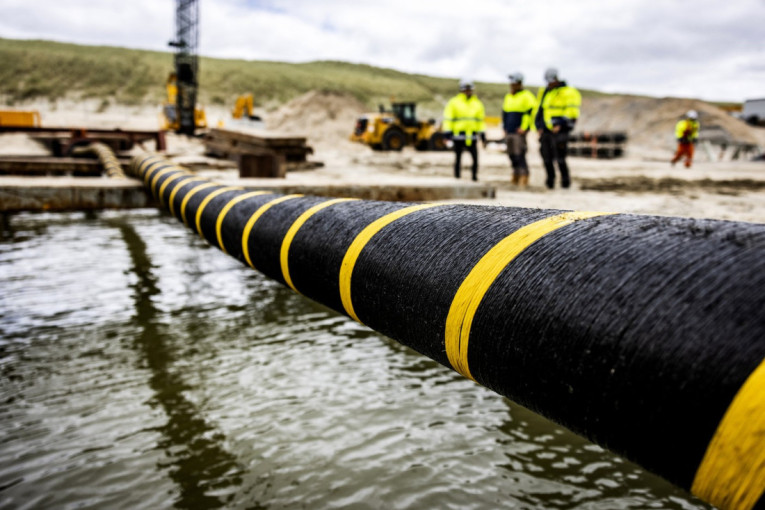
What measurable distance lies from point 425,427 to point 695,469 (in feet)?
5.71

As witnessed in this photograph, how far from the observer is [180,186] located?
413 cm

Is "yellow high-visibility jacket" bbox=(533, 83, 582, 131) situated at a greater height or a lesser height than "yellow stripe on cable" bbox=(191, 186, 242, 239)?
Answer: greater

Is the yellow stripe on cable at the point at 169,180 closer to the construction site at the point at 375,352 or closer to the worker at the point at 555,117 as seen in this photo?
the construction site at the point at 375,352

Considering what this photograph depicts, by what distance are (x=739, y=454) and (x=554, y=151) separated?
762 centimetres

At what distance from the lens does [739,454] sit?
0.63m

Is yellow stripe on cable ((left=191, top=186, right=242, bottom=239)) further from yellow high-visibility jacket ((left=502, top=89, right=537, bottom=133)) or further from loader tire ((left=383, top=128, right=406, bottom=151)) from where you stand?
loader tire ((left=383, top=128, right=406, bottom=151))

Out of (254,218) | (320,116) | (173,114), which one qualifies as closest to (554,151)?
(254,218)

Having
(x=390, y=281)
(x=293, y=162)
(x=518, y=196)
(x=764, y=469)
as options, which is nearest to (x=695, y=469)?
(x=764, y=469)

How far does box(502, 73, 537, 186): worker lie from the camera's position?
26.4 ft

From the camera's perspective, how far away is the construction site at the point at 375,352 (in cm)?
70

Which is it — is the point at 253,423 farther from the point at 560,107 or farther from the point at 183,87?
the point at 183,87

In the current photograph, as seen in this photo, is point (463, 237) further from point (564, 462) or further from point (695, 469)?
point (564, 462)

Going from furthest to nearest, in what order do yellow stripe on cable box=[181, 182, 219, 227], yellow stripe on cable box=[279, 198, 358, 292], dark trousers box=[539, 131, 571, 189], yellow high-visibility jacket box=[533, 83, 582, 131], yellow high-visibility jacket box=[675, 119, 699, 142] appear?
yellow high-visibility jacket box=[675, 119, 699, 142], dark trousers box=[539, 131, 571, 189], yellow high-visibility jacket box=[533, 83, 582, 131], yellow stripe on cable box=[181, 182, 219, 227], yellow stripe on cable box=[279, 198, 358, 292]

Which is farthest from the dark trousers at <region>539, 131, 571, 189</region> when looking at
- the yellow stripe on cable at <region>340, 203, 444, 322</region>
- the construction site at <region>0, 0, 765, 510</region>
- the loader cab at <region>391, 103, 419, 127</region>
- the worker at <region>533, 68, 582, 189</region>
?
the loader cab at <region>391, 103, 419, 127</region>
